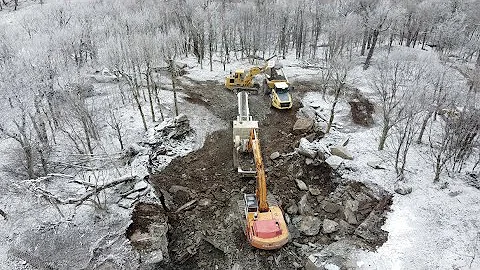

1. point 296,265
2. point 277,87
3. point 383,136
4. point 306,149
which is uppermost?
point 277,87

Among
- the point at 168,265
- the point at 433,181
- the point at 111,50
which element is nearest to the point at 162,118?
the point at 111,50

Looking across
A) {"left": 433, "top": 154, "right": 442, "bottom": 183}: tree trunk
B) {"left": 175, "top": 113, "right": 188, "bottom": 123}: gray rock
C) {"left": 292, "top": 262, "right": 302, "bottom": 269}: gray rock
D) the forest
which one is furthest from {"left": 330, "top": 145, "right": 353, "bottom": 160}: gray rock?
{"left": 175, "top": 113, "right": 188, "bottom": 123}: gray rock

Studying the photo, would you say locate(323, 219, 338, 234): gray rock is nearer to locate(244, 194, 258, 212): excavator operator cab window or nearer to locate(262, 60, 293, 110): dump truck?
locate(244, 194, 258, 212): excavator operator cab window

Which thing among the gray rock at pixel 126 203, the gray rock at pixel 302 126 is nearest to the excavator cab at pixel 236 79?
the gray rock at pixel 302 126

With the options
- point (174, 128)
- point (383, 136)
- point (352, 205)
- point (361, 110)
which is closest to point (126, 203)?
point (174, 128)

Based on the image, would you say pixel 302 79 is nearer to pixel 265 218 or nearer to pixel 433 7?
pixel 433 7

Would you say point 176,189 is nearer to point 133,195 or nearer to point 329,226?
point 133,195

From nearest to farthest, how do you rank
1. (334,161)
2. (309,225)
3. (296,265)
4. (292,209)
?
(296,265)
(309,225)
(292,209)
(334,161)
